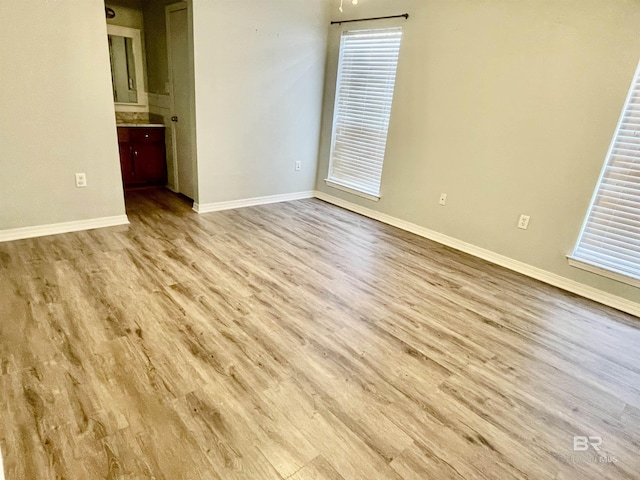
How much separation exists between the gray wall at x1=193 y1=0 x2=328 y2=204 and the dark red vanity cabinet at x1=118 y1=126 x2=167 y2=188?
1.10 metres

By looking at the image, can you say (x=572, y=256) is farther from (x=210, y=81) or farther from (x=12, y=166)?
(x=12, y=166)

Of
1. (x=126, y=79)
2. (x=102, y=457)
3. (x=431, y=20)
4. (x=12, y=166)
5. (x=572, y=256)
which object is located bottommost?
(x=102, y=457)

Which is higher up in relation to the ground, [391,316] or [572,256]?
[572,256]

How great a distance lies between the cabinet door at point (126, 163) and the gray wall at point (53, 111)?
1.16 m

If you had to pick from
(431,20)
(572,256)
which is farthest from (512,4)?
(572,256)

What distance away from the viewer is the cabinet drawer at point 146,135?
14.5 ft

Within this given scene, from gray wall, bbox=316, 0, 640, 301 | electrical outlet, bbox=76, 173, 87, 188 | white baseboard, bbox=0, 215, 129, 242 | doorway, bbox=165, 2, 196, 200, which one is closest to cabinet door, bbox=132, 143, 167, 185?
doorway, bbox=165, 2, 196, 200

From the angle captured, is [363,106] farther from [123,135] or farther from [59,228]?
[59,228]

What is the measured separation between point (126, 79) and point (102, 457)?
4673 mm

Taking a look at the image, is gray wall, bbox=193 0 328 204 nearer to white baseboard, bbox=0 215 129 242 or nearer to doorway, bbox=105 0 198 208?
doorway, bbox=105 0 198 208

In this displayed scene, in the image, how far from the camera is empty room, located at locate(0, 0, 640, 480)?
156cm

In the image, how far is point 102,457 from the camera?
137 cm

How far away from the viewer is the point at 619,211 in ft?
9.00

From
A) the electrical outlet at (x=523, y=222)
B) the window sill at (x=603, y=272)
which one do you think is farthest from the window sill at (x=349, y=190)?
the window sill at (x=603, y=272)
